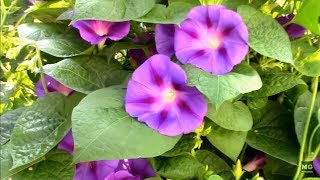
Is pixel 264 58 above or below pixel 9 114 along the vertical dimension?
above

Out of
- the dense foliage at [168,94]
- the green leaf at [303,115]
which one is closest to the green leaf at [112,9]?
the dense foliage at [168,94]

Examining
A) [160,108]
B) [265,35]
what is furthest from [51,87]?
[265,35]

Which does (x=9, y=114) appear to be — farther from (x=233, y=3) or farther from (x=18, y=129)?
(x=233, y=3)

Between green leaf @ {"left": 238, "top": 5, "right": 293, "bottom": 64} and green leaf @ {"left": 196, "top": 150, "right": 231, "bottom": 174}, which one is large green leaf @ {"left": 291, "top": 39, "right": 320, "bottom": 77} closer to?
green leaf @ {"left": 238, "top": 5, "right": 293, "bottom": 64}

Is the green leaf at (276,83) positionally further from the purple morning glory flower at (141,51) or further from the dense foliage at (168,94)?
the purple morning glory flower at (141,51)

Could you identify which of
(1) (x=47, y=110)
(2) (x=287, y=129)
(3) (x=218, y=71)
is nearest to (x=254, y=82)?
(3) (x=218, y=71)

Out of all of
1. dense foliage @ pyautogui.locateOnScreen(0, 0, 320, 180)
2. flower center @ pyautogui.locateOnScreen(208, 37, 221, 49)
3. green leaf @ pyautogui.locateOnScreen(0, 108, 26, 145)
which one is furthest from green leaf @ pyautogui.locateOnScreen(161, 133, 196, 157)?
green leaf @ pyautogui.locateOnScreen(0, 108, 26, 145)
